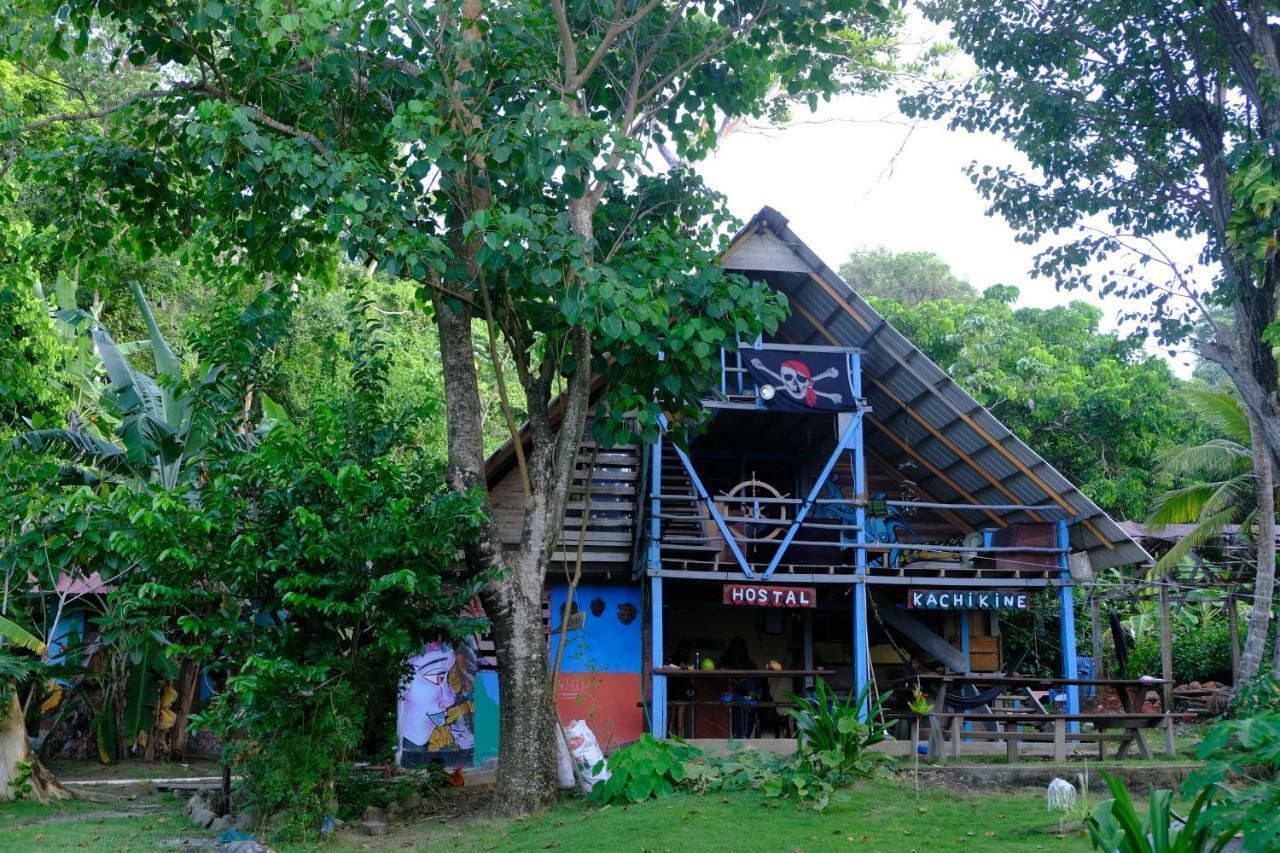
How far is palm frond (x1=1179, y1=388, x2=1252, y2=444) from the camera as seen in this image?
59.1 feet

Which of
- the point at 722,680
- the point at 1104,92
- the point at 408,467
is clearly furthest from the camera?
the point at 722,680

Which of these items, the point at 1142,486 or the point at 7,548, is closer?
the point at 7,548

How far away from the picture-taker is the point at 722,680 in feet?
51.8

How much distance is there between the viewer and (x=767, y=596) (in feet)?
44.0

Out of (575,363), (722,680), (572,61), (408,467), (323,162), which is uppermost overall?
(572,61)

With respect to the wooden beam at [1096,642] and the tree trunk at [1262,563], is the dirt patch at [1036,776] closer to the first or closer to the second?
the tree trunk at [1262,563]

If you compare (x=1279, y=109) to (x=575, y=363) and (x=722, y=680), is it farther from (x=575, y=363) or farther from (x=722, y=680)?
(x=722, y=680)

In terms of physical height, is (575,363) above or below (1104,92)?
below

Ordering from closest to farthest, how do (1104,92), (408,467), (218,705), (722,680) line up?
(218,705) < (408,467) < (1104,92) < (722,680)

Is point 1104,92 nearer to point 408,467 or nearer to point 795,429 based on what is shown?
point 795,429

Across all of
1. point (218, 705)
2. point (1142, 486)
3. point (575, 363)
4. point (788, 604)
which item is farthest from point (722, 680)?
point (1142, 486)

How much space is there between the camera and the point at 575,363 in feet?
34.9

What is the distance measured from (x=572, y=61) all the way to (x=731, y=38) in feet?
5.46

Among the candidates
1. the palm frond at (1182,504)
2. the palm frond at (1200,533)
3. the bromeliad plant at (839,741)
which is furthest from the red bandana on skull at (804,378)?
the palm frond at (1182,504)
